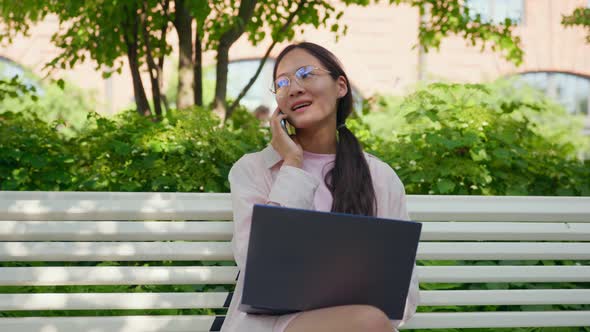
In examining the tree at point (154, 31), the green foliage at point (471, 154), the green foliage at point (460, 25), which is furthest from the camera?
the green foliage at point (460, 25)

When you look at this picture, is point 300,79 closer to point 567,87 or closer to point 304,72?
point 304,72

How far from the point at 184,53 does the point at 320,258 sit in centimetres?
341

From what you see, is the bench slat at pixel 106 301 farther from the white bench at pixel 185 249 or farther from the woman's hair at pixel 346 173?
the woman's hair at pixel 346 173

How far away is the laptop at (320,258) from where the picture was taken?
2020 millimetres

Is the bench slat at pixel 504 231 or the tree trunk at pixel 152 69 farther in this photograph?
the tree trunk at pixel 152 69

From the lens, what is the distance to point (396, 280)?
2.21 meters

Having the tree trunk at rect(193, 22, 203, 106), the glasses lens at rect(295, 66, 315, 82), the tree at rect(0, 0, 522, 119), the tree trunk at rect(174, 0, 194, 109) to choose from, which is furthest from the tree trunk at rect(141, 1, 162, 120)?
the glasses lens at rect(295, 66, 315, 82)

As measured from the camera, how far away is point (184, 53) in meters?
5.23

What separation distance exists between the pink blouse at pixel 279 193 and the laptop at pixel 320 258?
126mm

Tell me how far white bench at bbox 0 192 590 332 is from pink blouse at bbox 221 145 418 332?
0.81 feet

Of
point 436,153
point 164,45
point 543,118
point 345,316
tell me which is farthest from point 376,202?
point 543,118

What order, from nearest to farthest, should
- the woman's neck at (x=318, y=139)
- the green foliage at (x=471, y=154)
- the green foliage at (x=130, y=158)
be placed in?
the woman's neck at (x=318, y=139), the green foliage at (x=130, y=158), the green foliage at (x=471, y=154)

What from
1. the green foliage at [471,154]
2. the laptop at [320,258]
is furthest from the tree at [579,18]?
the laptop at [320,258]

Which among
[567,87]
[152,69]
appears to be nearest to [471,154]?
[152,69]
